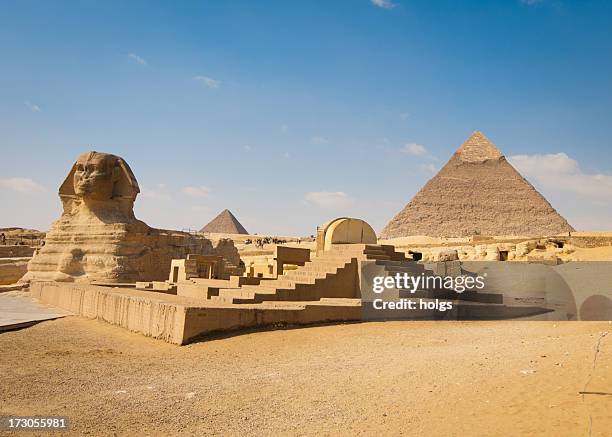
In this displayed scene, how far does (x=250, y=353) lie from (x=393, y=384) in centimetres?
218

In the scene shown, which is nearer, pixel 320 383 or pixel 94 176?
pixel 320 383

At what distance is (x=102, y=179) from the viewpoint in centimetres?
1672

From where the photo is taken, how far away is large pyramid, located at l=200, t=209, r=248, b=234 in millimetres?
79500

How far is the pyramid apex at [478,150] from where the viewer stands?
5113 inches

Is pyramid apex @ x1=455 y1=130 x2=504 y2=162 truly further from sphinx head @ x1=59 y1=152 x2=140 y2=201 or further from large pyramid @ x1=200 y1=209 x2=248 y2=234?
sphinx head @ x1=59 y1=152 x2=140 y2=201

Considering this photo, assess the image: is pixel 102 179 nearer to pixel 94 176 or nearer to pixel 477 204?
pixel 94 176

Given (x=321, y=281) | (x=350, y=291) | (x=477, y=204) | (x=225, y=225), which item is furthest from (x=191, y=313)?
(x=477, y=204)

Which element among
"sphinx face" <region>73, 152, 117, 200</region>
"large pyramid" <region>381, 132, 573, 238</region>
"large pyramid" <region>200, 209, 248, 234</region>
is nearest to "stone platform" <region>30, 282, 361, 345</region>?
"sphinx face" <region>73, 152, 117, 200</region>

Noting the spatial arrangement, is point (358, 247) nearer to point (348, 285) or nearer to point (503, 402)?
point (348, 285)

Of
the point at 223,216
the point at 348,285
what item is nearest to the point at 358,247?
the point at 348,285

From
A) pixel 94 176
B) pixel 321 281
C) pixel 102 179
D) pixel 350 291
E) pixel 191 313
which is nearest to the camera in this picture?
pixel 191 313

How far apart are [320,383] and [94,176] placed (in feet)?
45.1

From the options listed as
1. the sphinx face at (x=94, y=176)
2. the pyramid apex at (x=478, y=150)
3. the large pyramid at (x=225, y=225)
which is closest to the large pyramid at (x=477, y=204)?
the pyramid apex at (x=478, y=150)

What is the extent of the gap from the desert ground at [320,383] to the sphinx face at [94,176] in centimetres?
997
